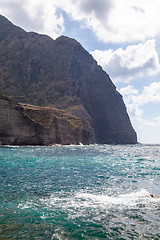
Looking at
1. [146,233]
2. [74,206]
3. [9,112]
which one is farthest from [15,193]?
[9,112]

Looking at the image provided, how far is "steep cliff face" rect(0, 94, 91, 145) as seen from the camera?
82.8 m

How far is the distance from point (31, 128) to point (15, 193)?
262 feet

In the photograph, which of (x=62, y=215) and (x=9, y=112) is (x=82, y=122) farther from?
(x=62, y=215)

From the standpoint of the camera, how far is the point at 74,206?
42.4ft

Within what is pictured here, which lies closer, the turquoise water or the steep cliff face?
the turquoise water

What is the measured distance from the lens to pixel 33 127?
9444cm

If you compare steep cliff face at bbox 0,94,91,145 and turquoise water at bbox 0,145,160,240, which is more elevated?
steep cliff face at bbox 0,94,91,145

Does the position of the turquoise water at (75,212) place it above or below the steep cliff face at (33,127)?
below

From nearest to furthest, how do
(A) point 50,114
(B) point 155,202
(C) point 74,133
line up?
(B) point 155,202 < (A) point 50,114 < (C) point 74,133

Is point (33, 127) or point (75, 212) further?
point (33, 127)

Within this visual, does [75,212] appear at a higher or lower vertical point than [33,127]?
lower

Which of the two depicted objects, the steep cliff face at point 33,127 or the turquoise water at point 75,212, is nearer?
the turquoise water at point 75,212

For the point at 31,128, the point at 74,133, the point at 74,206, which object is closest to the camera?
the point at 74,206

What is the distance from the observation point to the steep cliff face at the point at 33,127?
8275 cm
